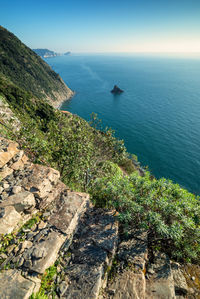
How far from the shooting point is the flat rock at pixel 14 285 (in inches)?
238

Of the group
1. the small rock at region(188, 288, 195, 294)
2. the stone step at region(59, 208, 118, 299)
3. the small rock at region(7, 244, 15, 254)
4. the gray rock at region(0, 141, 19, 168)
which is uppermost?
the gray rock at region(0, 141, 19, 168)

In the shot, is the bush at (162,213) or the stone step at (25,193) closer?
the stone step at (25,193)

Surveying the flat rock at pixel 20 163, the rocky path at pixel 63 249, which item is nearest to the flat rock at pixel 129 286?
the rocky path at pixel 63 249

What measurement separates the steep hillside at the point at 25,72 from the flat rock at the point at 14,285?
13125cm

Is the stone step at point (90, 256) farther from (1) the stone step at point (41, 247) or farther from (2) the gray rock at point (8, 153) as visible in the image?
(2) the gray rock at point (8, 153)

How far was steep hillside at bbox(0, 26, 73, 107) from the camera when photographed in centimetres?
12079

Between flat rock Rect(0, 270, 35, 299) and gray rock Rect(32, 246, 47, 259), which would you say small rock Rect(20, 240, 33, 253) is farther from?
flat rock Rect(0, 270, 35, 299)

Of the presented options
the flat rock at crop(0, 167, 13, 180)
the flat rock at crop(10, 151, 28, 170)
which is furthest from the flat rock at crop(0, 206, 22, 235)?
the flat rock at crop(10, 151, 28, 170)

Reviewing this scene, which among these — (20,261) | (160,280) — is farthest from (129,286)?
(20,261)

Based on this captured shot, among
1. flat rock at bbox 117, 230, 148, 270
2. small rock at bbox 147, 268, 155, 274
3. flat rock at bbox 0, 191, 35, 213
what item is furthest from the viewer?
flat rock at bbox 117, 230, 148, 270

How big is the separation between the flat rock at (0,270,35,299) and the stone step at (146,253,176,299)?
628 centimetres

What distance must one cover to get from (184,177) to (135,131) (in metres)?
41.2

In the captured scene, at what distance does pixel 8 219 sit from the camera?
7797 mm

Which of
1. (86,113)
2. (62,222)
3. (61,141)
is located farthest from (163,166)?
(86,113)
